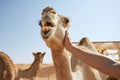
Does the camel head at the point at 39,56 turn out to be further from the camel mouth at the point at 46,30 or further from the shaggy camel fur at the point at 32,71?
the camel mouth at the point at 46,30

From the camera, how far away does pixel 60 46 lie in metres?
2.91

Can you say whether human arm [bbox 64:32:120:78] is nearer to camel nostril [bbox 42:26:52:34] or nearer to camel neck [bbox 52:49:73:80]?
camel nostril [bbox 42:26:52:34]

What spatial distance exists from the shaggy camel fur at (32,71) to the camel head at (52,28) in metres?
6.48

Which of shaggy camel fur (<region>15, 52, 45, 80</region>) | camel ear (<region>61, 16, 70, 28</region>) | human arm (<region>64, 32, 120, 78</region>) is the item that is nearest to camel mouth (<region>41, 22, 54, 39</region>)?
camel ear (<region>61, 16, 70, 28</region>)

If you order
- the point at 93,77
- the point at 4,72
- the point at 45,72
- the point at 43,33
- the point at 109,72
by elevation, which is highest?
the point at 43,33

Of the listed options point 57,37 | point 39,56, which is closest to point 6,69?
point 39,56

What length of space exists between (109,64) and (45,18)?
919mm

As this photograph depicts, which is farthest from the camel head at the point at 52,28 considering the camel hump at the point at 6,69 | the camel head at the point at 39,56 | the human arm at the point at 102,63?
the camel head at the point at 39,56

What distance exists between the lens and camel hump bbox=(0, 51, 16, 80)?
8.37m

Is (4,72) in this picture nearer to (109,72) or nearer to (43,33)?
(43,33)

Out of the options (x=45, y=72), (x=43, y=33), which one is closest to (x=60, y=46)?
(x=43, y=33)

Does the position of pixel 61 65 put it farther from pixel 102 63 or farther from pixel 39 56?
pixel 39 56

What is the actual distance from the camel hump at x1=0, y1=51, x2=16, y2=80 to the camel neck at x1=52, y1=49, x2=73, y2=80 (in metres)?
5.62

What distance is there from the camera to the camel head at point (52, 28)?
8.73 feet
